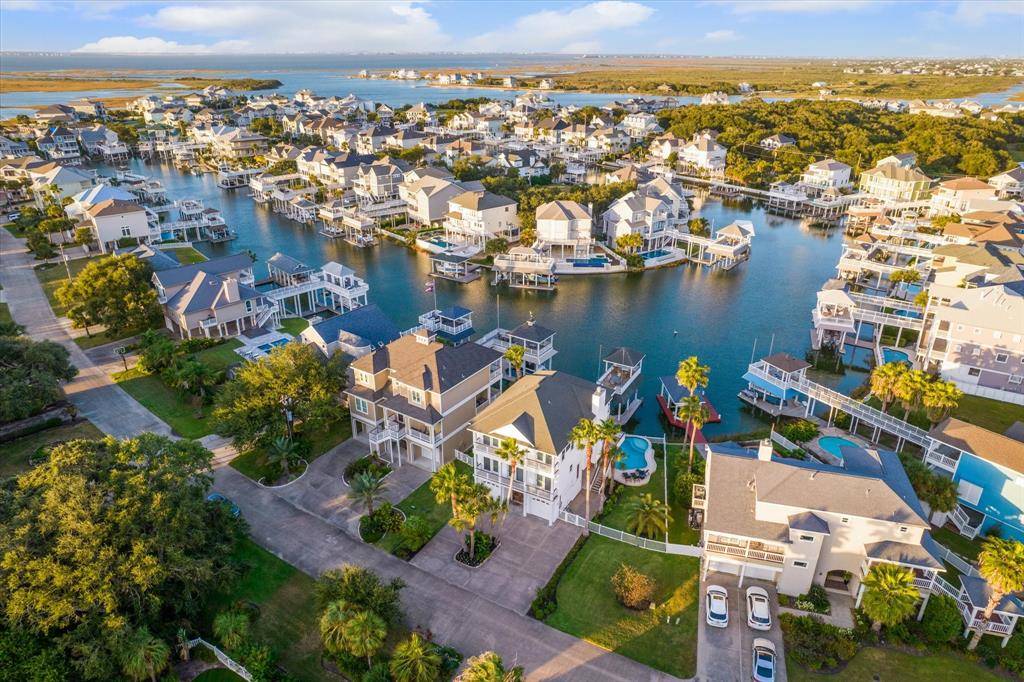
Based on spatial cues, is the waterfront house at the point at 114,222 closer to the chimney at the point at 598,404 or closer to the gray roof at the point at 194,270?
the gray roof at the point at 194,270

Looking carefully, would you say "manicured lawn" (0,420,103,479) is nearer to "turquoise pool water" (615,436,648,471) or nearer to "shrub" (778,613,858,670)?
"turquoise pool water" (615,436,648,471)

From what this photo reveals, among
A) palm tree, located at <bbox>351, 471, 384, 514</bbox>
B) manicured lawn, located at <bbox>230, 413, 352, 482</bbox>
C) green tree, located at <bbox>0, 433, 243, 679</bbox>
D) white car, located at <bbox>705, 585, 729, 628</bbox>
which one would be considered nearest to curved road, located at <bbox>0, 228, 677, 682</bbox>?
manicured lawn, located at <bbox>230, 413, 352, 482</bbox>

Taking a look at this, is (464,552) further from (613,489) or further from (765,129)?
(765,129)

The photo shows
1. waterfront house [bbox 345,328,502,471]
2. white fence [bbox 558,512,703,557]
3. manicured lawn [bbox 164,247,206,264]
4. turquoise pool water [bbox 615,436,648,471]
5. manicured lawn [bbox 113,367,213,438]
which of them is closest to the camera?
white fence [bbox 558,512,703,557]

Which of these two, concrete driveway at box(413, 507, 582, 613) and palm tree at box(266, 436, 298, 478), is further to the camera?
palm tree at box(266, 436, 298, 478)

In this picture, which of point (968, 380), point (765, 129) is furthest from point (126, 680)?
A: point (765, 129)

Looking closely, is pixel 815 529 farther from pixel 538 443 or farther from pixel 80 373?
pixel 80 373

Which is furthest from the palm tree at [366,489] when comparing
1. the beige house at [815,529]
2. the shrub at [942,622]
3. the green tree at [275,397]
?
the shrub at [942,622]

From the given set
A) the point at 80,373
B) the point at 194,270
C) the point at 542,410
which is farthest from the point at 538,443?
the point at 194,270
